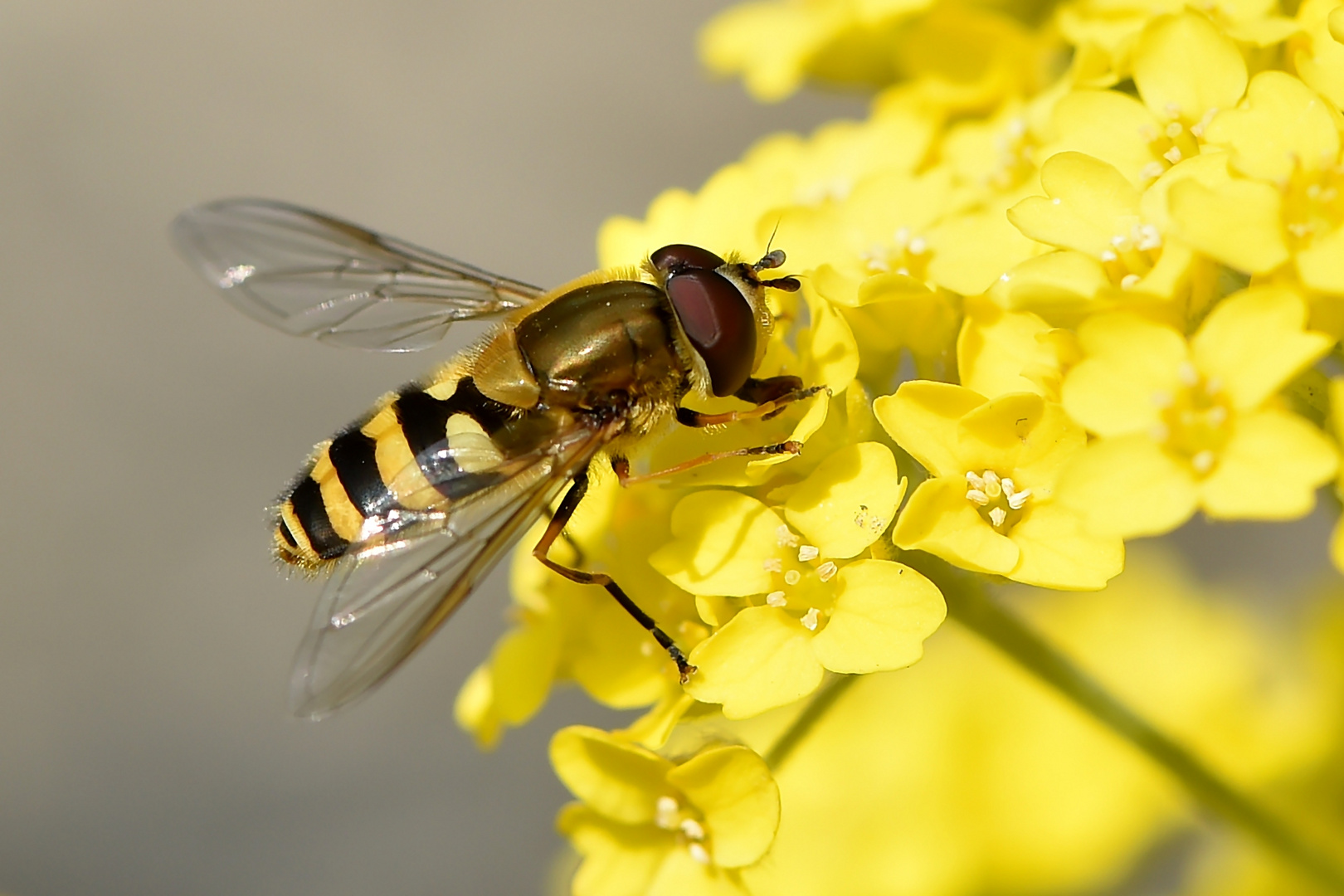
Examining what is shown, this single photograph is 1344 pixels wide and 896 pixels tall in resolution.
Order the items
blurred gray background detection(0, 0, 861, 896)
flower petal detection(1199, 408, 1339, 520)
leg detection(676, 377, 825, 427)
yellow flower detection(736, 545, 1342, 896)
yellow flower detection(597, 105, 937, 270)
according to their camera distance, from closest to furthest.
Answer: flower petal detection(1199, 408, 1339, 520) → leg detection(676, 377, 825, 427) → yellow flower detection(597, 105, 937, 270) → yellow flower detection(736, 545, 1342, 896) → blurred gray background detection(0, 0, 861, 896)

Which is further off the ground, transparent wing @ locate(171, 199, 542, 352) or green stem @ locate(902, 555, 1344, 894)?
transparent wing @ locate(171, 199, 542, 352)

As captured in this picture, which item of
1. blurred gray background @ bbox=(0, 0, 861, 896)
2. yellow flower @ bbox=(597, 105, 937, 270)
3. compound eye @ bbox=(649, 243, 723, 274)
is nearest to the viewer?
compound eye @ bbox=(649, 243, 723, 274)

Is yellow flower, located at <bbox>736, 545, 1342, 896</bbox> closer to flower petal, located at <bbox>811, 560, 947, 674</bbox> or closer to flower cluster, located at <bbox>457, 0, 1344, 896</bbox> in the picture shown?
flower cluster, located at <bbox>457, 0, 1344, 896</bbox>

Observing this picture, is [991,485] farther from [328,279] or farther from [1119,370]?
[328,279]

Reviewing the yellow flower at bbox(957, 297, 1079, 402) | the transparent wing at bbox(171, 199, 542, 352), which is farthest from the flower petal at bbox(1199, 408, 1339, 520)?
the transparent wing at bbox(171, 199, 542, 352)

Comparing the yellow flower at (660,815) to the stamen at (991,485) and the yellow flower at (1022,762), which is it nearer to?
the stamen at (991,485)

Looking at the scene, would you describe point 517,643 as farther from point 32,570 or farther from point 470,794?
point 32,570
